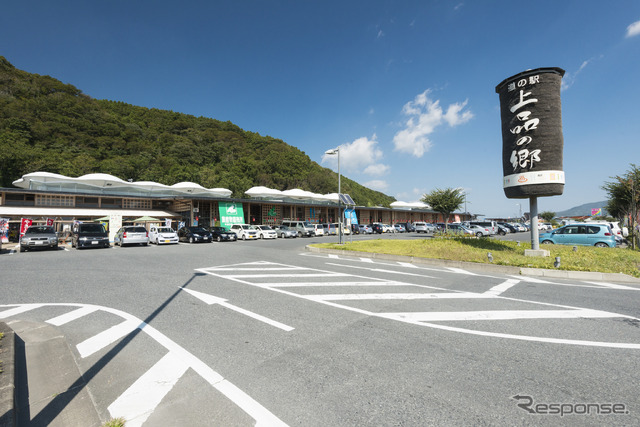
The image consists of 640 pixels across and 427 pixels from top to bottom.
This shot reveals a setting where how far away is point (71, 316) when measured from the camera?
16.8ft

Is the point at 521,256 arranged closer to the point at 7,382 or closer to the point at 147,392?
the point at 147,392

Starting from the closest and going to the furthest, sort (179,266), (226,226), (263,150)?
(179,266)
(226,226)
(263,150)

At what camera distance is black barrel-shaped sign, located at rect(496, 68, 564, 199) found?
11.9 meters

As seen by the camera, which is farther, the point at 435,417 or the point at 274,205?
the point at 274,205

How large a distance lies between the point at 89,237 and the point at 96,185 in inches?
534

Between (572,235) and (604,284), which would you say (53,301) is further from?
(572,235)

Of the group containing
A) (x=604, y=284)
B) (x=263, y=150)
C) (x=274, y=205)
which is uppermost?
(x=263, y=150)

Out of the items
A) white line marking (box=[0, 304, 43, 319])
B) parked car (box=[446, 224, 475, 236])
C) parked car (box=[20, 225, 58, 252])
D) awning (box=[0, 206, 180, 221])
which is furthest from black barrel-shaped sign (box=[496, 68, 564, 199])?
awning (box=[0, 206, 180, 221])

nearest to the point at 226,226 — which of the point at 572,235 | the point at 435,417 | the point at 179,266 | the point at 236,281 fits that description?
the point at 179,266

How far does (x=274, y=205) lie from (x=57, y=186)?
874 inches

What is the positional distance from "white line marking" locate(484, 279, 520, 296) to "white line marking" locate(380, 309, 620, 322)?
156 centimetres

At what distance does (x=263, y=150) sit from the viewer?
69.1 meters

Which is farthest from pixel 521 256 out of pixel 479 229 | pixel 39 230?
pixel 39 230

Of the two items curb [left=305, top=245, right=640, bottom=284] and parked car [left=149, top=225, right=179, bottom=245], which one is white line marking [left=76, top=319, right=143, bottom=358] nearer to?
curb [left=305, top=245, right=640, bottom=284]
